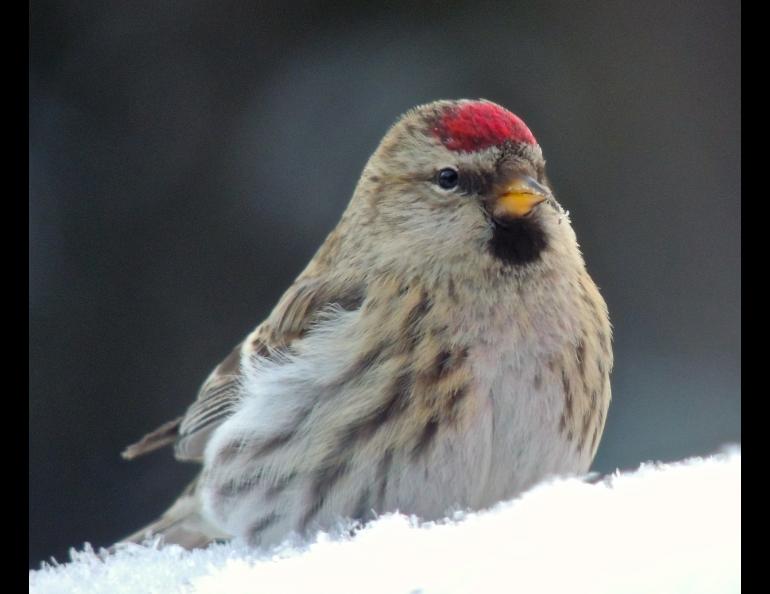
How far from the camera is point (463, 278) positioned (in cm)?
80

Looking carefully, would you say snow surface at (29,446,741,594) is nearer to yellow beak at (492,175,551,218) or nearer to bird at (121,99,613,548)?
bird at (121,99,613,548)

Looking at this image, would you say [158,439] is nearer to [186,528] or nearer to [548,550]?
[186,528]

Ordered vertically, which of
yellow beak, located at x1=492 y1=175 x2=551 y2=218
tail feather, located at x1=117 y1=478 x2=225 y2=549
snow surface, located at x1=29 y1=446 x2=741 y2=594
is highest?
yellow beak, located at x1=492 y1=175 x2=551 y2=218

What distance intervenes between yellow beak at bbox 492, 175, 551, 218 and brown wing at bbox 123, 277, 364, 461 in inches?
6.8

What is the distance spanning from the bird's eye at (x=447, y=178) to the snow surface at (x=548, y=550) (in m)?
0.26

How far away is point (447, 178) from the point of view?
805 millimetres

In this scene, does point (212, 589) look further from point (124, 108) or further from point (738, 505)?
point (124, 108)

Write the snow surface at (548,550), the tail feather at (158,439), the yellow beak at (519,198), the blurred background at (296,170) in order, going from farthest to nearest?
the tail feather at (158,439) → the blurred background at (296,170) → the yellow beak at (519,198) → the snow surface at (548,550)

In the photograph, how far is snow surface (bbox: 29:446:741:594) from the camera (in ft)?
2.04

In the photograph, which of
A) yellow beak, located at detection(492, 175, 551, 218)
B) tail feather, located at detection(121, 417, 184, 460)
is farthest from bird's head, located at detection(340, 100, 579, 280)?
tail feather, located at detection(121, 417, 184, 460)

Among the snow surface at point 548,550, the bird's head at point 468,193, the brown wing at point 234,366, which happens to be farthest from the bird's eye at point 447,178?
the snow surface at point 548,550

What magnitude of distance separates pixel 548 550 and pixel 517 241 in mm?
264

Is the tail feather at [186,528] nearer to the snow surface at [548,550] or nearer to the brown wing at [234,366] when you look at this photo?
the brown wing at [234,366]

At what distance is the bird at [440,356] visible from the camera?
0.76m
